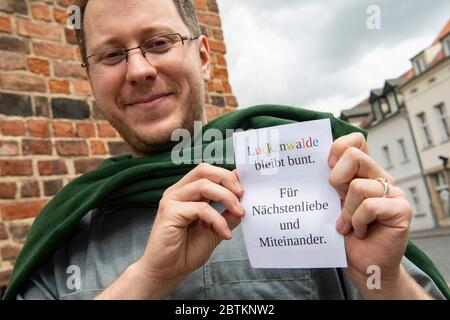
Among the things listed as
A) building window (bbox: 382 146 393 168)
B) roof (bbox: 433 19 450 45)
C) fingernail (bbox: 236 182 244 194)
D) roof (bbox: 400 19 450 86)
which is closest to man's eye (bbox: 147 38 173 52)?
fingernail (bbox: 236 182 244 194)

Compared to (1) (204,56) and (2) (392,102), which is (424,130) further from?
(1) (204,56)

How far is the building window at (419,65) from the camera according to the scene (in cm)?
2170

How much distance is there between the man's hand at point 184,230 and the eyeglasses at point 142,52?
1.66 ft

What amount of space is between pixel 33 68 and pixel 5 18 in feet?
0.80

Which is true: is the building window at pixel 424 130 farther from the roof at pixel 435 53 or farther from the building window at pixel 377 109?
the building window at pixel 377 109

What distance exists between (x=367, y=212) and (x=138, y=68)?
0.75 m

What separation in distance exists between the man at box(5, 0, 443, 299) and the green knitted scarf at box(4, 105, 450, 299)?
4cm

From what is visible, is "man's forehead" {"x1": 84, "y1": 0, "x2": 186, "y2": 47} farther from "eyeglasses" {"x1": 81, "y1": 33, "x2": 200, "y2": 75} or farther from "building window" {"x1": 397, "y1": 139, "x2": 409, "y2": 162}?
"building window" {"x1": 397, "y1": 139, "x2": 409, "y2": 162}

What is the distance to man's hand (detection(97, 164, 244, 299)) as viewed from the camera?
2.89 feet

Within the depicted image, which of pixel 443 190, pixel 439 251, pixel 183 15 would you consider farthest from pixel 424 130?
pixel 183 15

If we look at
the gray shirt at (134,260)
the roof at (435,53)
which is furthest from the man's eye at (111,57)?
the roof at (435,53)
